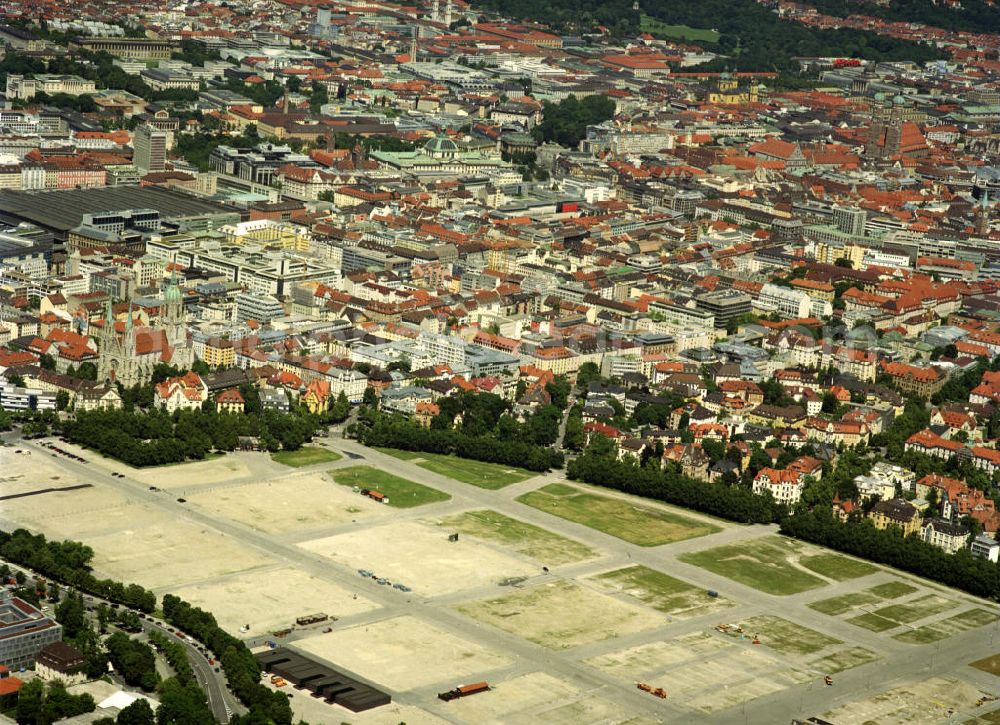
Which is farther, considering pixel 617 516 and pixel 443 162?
pixel 443 162

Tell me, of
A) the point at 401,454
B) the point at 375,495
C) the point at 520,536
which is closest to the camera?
the point at 520,536

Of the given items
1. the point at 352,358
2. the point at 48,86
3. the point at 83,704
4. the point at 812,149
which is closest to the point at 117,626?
the point at 83,704

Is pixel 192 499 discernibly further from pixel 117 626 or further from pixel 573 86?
→ pixel 573 86

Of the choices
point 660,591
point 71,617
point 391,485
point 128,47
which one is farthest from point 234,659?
point 128,47

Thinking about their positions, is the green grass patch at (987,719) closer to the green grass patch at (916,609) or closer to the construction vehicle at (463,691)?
the green grass patch at (916,609)

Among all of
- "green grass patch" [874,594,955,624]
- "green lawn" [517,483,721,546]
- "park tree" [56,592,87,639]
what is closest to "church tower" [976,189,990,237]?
"green lawn" [517,483,721,546]

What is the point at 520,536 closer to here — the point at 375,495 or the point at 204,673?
the point at 375,495
